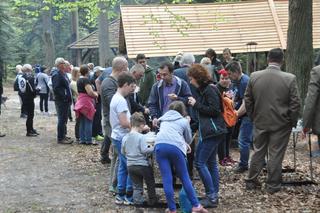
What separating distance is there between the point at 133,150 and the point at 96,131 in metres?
6.51

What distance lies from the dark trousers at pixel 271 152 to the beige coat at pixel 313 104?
0.32 meters

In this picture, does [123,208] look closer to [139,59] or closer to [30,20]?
[139,59]

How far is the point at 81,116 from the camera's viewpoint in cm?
1198

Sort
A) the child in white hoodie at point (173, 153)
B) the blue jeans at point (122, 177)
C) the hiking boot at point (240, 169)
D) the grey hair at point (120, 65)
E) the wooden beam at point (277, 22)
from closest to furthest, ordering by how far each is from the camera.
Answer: the child in white hoodie at point (173, 153) < the blue jeans at point (122, 177) < the grey hair at point (120, 65) < the hiking boot at point (240, 169) < the wooden beam at point (277, 22)

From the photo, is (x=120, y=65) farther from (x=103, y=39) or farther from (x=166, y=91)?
(x=103, y=39)

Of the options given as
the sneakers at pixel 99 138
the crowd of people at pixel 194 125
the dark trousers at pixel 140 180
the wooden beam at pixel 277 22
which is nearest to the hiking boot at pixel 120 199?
the crowd of people at pixel 194 125

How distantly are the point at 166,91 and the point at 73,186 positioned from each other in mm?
2262

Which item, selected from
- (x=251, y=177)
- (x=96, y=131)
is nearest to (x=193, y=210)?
(x=251, y=177)

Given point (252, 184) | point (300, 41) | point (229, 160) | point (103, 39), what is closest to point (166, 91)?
point (252, 184)

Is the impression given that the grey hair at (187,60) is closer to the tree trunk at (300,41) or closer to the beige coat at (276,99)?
the beige coat at (276,99)

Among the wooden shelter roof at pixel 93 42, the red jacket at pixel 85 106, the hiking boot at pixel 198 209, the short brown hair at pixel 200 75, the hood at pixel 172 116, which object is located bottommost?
the hiking boot at pixel 198 209

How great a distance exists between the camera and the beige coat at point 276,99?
7.06 m

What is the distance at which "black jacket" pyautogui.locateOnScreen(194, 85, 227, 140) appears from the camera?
662cm

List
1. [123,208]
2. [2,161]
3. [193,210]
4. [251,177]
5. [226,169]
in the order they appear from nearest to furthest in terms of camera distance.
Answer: [193,210] → [123,208] → [251,177] → [226,169] → [2,161]
